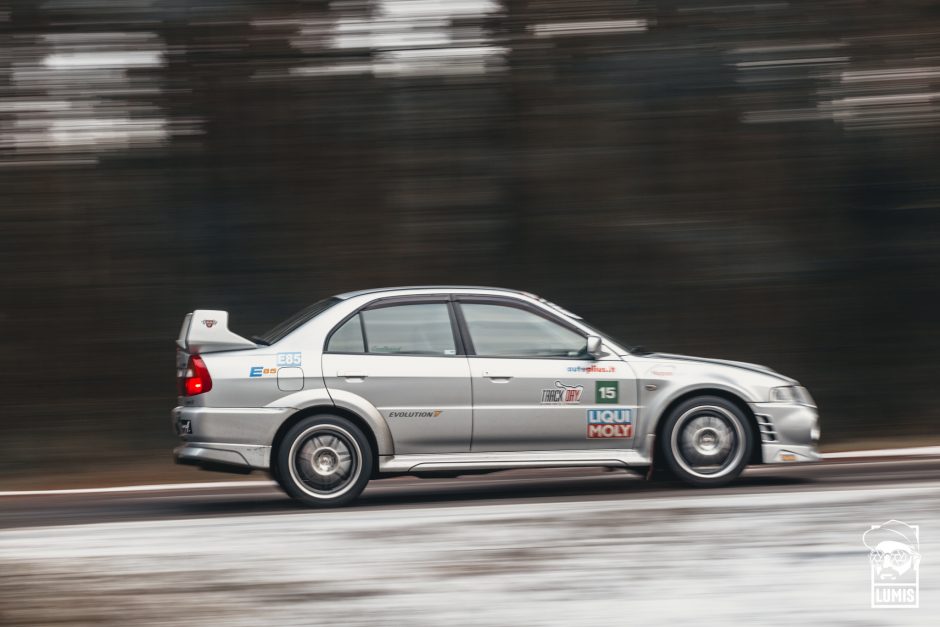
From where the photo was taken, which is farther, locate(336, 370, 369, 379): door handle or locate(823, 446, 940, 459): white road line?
locate(823, 446, 940, 459): white road line

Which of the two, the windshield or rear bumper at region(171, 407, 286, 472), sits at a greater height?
the windshield

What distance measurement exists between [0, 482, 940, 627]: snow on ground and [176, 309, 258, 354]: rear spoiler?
122 cm

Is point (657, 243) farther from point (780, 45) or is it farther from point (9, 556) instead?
point (9, 556)

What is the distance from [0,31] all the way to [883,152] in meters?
10.4

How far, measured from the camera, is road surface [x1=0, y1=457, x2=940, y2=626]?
556 cm

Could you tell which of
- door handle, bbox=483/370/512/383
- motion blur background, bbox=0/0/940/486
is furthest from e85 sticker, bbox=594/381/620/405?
motion blur background, bbox=0/0/940/486

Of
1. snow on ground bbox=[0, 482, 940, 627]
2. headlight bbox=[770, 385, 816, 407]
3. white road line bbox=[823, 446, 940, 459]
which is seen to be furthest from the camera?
white road line bbox=[823, 446, 940, 459]

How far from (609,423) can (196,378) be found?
296 cm

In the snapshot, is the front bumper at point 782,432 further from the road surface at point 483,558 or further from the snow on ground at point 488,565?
the snow on ground at point 488,565

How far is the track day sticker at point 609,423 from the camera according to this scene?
8.94 metres

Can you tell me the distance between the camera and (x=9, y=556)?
23.8 feet

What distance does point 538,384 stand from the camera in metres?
8.88

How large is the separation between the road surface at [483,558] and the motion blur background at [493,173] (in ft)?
16.8

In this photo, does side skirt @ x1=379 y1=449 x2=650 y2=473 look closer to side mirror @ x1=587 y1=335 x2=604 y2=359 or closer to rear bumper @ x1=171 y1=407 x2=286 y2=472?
side mirror @ x1=587 y1=335 x2=604 y2=359
